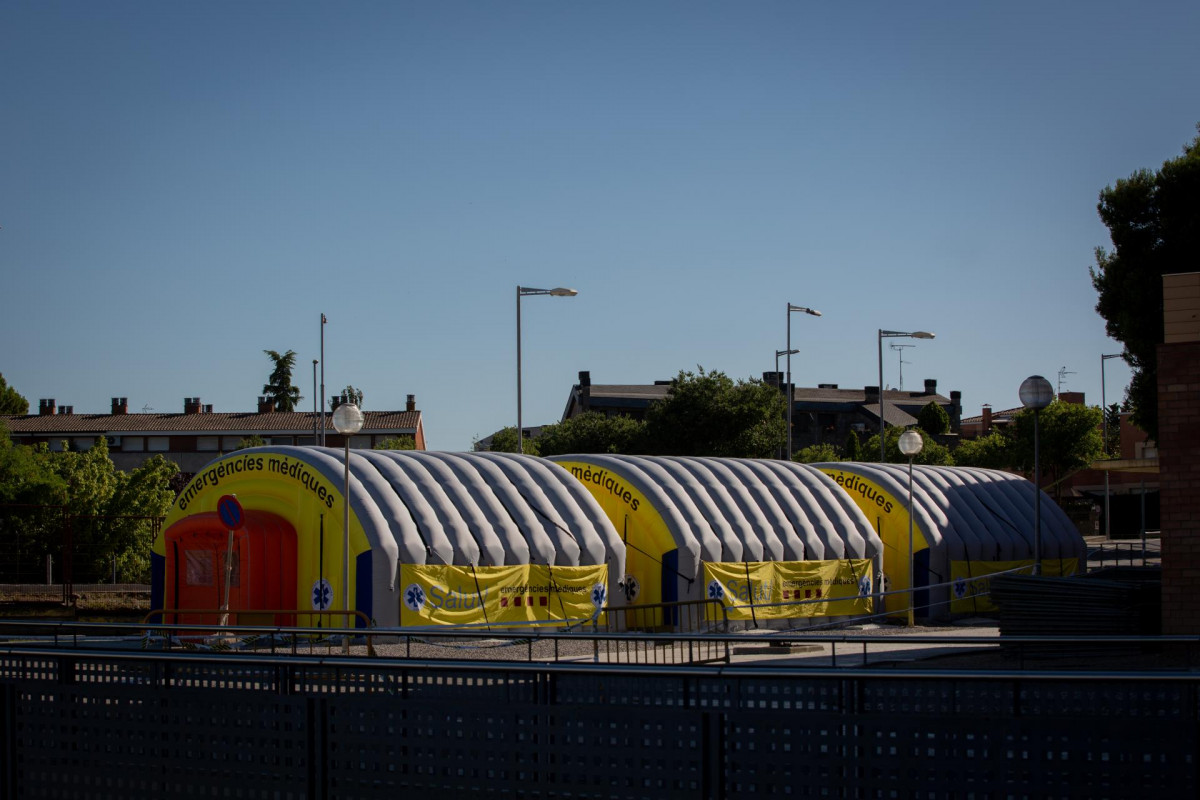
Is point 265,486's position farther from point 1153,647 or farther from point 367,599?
point 1153,647

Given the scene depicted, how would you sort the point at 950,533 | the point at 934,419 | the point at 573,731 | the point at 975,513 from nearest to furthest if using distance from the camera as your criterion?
the point at 573,731 < the point at 950,533 < the point at 975,513 < the point at 934,419

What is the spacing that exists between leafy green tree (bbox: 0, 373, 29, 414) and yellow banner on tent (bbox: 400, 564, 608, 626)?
99255 millimetres

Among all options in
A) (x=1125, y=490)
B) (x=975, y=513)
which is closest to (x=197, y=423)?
(x=1125, y=490)

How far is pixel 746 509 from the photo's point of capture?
32.7 meters

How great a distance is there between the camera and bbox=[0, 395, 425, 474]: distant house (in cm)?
9612

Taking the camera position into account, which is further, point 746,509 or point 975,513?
point 975,513

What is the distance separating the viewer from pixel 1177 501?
19.3 meters

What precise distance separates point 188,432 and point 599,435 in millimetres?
37070

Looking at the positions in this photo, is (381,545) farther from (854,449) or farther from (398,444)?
(854,449)

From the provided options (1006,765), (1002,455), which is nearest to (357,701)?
(1006,765)

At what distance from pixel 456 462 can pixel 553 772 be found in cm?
2305

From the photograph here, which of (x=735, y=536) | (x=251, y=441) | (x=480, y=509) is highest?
(x=251, y=441)

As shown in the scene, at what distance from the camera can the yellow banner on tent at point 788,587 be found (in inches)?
1186

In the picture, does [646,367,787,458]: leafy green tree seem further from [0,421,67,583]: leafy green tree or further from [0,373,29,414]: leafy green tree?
[0,373,29,414]: leafy green tree
